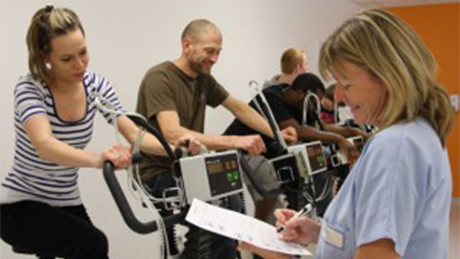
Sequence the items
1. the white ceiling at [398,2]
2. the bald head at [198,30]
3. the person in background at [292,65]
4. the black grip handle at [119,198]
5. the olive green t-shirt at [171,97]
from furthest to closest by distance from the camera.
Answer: the white ceiling at [398,2] < the person in background at [292,65] < the bald head at [198,30] < the olive green t-shirt at [171,97] < the black grip handle at [119,198]

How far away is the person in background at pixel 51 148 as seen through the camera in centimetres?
184

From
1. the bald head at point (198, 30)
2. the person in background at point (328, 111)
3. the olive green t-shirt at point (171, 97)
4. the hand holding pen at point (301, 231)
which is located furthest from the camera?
the person in background at point (328, 111)

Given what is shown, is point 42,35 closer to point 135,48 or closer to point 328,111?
point 135,48

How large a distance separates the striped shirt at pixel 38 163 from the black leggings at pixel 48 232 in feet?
0.15

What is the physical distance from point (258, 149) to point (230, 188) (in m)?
0.43

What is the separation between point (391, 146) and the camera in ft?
3.33

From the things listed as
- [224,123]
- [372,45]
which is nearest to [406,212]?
[372,45]

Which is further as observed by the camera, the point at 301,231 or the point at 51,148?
the point at 51,148

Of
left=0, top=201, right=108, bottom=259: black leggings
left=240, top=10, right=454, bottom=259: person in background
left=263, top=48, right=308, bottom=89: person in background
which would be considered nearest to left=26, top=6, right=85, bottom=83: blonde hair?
left=0, top=201, right=108, bottom=259: black leggings

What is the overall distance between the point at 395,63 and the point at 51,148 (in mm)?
1154

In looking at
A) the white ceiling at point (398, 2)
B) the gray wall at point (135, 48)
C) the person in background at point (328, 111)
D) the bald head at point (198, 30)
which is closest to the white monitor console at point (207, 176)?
the bald head at point (198, 30)

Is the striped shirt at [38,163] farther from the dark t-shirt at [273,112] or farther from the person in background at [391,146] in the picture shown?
the dark t-shirt at [273,112]

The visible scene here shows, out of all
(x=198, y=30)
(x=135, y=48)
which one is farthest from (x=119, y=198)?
(x=135, y=48)

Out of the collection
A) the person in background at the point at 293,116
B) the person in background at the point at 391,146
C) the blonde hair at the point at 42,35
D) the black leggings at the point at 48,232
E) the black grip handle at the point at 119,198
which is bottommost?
the person in background at the point at 293,116
